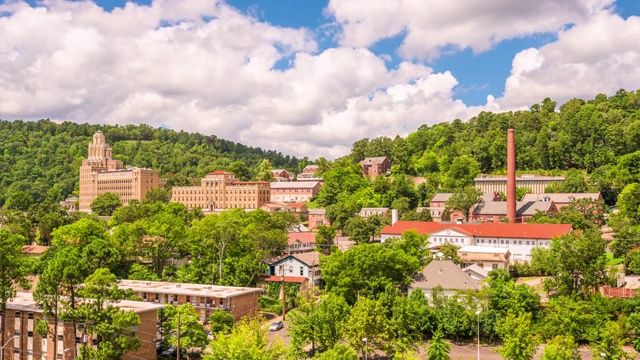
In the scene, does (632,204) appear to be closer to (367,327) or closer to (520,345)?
(520,345)

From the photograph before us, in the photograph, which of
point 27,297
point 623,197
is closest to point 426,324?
point 27,297

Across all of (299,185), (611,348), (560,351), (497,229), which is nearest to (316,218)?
(299,185)

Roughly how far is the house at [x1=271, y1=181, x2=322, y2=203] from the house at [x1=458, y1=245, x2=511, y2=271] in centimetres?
6601

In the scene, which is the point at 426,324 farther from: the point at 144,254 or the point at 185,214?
the point at 185,214

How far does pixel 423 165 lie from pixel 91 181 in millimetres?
85732

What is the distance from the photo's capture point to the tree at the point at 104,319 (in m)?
35.8

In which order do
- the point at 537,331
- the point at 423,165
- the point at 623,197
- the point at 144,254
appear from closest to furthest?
the point at 537,331, the point at 144,254, the point at 623,197, the point at 423,165

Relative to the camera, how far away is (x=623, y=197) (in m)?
77.1

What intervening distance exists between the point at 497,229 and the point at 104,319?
4924 centimetres

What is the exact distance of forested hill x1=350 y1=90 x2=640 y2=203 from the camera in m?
107

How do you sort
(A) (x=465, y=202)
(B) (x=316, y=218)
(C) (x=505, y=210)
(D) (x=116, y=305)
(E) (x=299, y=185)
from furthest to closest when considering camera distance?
(E) (x=299, y=185)
(B) (x=316, y=218)
(A) (x=465, y=202)
(C) (x=505, y=210)
(D) (x=116, y=305)

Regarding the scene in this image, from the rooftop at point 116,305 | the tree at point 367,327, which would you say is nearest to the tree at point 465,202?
the tree at point 367,327

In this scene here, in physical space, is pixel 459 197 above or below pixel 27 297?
above

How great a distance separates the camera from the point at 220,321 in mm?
45062
